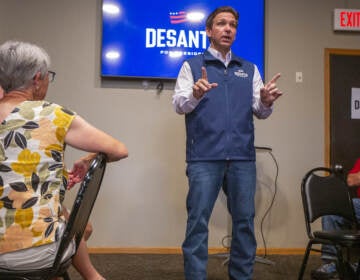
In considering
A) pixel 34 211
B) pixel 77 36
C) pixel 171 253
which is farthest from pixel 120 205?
pixel 34 211

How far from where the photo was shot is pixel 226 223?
365 centimetres

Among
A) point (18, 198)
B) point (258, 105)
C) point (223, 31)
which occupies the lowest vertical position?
point (18, 198)

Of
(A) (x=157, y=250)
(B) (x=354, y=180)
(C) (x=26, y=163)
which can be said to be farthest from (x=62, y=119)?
(A) (x=157, y=250)

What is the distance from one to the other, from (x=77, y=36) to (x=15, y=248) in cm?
274

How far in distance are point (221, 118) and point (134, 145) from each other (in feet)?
4.90

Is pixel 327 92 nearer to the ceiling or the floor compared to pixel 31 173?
nearer to the ceiling

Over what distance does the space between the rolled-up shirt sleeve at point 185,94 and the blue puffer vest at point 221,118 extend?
0.03m

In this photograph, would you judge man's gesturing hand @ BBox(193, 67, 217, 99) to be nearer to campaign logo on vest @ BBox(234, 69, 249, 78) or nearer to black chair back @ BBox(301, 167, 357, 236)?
campaign logo on vest @ BBox(234, 69, 249, 78)

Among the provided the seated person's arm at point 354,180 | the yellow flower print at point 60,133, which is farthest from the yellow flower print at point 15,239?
the seated person's arm at point 354,180

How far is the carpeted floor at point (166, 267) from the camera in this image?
2.84 metres

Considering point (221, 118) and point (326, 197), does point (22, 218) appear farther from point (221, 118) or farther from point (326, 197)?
point (326, 197)

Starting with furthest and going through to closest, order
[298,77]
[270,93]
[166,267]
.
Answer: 1. [298,77]
2. [166,267]
3. [270,93]

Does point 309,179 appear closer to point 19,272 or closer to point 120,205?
point 120,205

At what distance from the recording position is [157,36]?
3.57 meters
